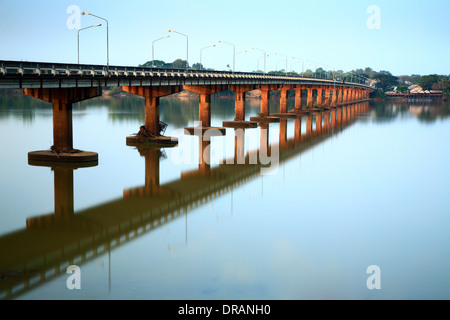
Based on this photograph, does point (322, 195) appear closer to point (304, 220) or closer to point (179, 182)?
point (304, 220)

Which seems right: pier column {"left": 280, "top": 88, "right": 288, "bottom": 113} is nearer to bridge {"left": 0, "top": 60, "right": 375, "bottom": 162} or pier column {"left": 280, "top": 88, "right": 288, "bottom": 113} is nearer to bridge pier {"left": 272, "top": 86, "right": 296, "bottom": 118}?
bridge pier {"left": 272, "top": 86, "right": 296, "bottom": 118}

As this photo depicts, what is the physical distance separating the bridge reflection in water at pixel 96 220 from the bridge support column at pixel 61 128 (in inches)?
39.4

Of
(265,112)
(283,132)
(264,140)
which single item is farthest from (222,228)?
(265,112)

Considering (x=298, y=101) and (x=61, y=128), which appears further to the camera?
(x=298, y=101)

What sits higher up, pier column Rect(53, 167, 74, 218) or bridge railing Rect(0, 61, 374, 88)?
bridge railing Rect(0, 61, 374, 88)

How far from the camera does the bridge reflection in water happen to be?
20422 mm

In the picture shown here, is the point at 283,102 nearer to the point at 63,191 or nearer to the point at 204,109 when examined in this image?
the point at 204,109

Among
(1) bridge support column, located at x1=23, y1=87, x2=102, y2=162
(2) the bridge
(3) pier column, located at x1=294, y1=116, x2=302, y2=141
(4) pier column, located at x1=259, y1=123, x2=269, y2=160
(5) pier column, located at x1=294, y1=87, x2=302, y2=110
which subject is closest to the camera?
(2) the bridge

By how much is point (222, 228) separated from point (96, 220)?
6062 millimetres

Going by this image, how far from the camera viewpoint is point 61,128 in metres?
42.7

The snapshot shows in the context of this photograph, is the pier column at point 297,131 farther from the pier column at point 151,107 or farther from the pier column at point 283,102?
the pier column at point 151,107

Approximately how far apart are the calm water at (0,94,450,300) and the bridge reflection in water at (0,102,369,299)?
Result: 67 millimetres

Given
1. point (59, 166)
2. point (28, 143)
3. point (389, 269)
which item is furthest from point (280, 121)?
point (389, 269)

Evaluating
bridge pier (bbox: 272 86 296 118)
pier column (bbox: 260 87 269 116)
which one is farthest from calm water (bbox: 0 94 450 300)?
bridge pier (bbox: 272 86 296 118)
